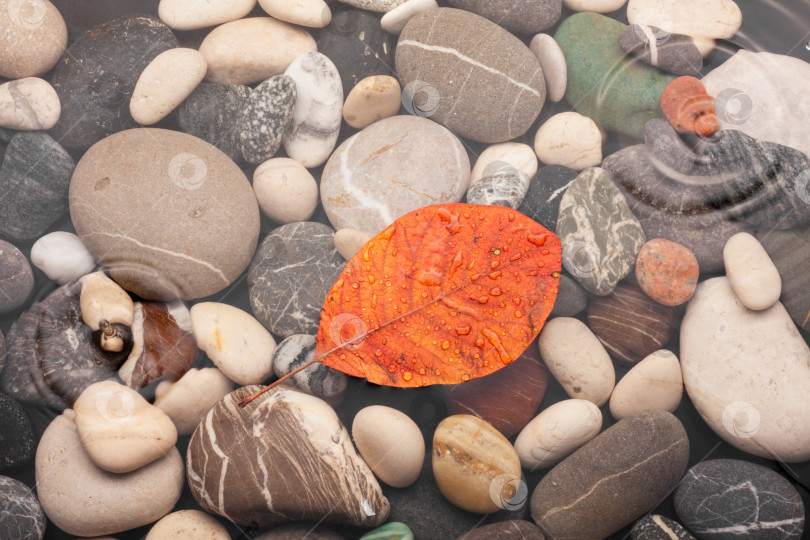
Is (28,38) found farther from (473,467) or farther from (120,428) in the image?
(473,467)

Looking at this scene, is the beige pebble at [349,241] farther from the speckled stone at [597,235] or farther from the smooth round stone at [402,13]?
the smooth round stone at [402,13]

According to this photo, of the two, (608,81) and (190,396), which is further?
(608,81)

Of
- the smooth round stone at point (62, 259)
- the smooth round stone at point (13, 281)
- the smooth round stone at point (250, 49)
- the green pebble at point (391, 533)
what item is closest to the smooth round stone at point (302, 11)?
the smooth round stone at point (250, 49)

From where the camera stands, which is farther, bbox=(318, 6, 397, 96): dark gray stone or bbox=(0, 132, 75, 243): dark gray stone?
bbox=(318, 6, 397, 96): dark gray stone

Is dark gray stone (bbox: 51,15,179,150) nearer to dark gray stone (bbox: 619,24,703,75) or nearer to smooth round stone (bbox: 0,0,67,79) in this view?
smooth round stone (bbox: 0,0,67,79)

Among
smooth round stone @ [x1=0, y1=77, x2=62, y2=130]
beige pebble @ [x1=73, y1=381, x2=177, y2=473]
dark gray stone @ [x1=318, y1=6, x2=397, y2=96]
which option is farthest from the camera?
dark gray stone @ [x1=318, y1=6, x2=397, y2=96]

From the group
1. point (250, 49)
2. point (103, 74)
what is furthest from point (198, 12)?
point (103, 74)

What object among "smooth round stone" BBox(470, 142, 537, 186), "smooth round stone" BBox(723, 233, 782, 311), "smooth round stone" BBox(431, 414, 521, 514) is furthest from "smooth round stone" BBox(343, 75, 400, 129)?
"smooth round stone" BBox(723, 233, 782, 311)
